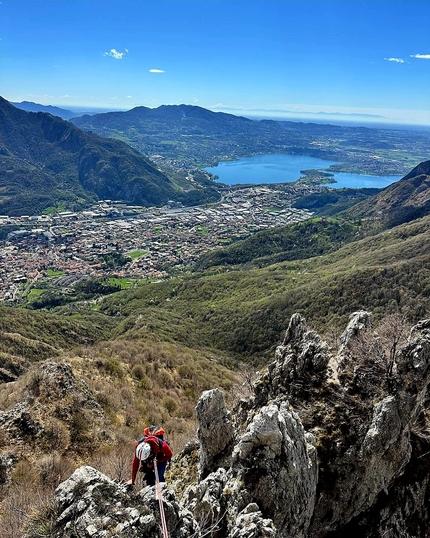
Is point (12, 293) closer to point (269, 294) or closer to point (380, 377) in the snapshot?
point (269, 294)

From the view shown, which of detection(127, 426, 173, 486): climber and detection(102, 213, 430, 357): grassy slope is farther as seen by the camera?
detection(102, 213, 430, 357): grassy slope

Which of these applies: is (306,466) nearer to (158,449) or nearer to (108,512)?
(158,449)

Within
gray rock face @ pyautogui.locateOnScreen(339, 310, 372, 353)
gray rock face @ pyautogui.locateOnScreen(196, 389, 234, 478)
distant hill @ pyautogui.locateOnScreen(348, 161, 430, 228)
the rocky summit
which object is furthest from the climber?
distant hill @ pyautogui.locateOnScreen(348, 161, 430, 228)

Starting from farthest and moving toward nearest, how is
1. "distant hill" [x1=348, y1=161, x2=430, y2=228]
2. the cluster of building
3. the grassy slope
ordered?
the cluster of building → "distant hill" [x1=348, y1=161, x2=430, y2=228] → the grassy slope

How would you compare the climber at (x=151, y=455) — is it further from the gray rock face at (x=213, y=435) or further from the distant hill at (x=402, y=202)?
the distant hill at (x=402, y=202)

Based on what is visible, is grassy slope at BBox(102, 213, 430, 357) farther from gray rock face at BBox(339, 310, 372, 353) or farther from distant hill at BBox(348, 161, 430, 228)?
distant hill at BBox(348, 161, 430, 228)

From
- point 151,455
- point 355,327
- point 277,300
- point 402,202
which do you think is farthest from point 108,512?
point 402,202

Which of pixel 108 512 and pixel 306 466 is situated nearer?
pixel 108 512
